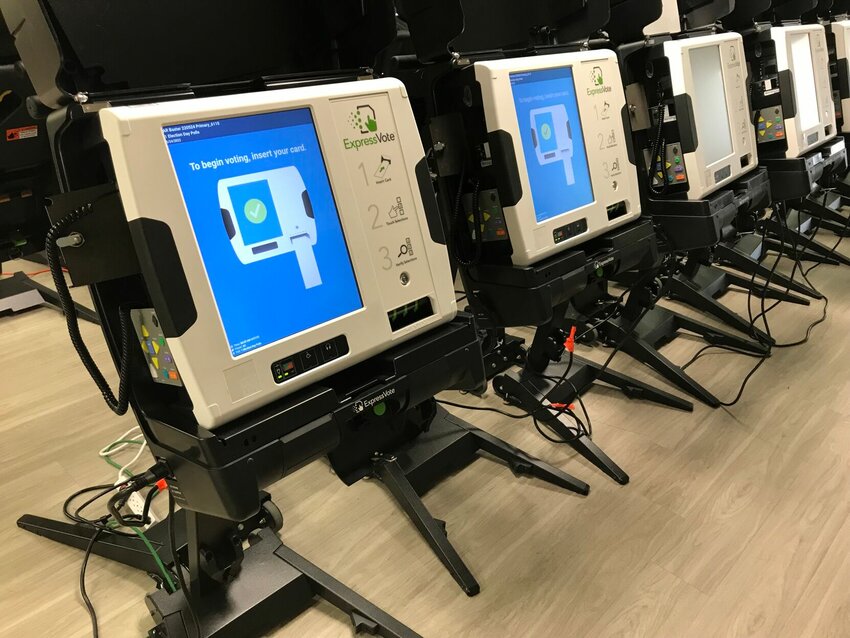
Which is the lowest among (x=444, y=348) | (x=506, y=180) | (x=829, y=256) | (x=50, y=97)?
(x=829, y=256)

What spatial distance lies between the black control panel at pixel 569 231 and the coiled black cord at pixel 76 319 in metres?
1.08

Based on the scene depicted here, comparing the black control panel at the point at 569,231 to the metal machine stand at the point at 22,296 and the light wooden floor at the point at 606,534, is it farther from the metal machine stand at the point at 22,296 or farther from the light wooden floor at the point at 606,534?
the metal machine stand at the point at 22,296

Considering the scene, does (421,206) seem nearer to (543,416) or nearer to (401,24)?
(401,24)

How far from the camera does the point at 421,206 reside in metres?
1.34

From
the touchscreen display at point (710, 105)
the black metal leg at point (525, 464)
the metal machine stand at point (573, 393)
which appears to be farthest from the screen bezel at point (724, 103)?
the black metal leg at point (525, 464)

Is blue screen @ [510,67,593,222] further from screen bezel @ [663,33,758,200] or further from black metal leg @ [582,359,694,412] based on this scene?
black metal leg @ [582,359,694,412]

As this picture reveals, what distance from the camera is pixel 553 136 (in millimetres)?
1729

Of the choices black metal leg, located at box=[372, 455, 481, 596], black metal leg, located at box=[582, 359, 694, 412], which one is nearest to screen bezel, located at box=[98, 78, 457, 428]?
black metal leg, located at box=[372, 455, 481, 596]

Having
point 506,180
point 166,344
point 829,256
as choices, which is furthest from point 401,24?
point 829,256

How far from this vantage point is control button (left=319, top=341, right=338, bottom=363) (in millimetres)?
1175

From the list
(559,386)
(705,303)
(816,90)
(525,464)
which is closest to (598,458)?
(525,464)

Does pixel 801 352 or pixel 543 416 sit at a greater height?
pixel 543 416

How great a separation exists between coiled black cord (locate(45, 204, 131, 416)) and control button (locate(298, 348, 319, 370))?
0.99ft

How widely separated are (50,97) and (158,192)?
0.30m
